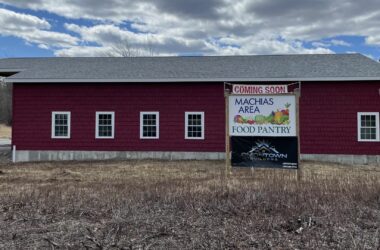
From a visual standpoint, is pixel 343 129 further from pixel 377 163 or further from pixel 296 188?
pixel 296 188

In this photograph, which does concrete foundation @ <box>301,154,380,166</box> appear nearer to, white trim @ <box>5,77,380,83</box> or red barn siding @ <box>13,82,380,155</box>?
red barn siding @ <box>13,82,380,155</box>

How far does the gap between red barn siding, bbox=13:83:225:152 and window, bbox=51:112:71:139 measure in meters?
0.20

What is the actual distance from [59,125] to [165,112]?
17.8 ft

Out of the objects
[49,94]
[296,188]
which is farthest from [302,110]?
[49,94]

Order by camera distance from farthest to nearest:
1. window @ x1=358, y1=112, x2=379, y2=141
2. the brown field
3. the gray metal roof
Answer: the gray metal roof, window @ x1=358, y1=112, x2=379, y2=141, the brown field

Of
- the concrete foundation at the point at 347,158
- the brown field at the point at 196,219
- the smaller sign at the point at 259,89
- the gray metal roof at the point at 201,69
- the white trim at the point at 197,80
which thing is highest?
the gray metal roof at the point at 201,69

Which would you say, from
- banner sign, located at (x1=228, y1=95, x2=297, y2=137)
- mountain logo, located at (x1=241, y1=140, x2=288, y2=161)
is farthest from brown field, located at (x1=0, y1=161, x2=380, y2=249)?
banner sign, located at (x1=228, y1=95, x2=297, y2=137)

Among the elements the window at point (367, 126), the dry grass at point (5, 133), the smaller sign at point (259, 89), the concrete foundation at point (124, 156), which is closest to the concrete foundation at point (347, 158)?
the concrete foundation at point (124, 156)

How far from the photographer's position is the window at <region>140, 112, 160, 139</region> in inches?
779

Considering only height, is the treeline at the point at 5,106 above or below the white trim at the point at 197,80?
above

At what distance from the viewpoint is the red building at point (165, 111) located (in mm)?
18578

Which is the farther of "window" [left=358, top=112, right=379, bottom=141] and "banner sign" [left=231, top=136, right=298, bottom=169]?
"window" [left=358, top=112, right=379, bottom=141]

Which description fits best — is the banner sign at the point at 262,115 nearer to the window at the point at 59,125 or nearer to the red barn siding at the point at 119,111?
the red barn siding at the point at 119,111

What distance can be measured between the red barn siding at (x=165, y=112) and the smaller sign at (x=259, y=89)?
6954mm
